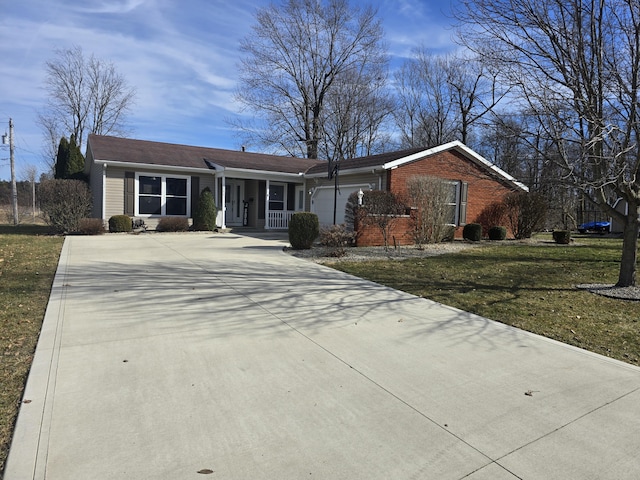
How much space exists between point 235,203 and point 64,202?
806 centimetres

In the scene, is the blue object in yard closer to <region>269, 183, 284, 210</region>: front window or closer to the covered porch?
the covered porch

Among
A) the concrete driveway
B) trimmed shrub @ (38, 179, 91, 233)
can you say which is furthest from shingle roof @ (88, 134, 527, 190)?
the concrete driveway

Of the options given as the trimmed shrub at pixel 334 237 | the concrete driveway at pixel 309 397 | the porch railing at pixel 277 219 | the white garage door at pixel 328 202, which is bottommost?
the concrete driveway at pixel 309 397

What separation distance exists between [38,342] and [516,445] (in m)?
4.30

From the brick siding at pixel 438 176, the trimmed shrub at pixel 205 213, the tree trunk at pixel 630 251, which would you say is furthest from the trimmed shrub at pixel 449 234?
the trimmed shrub at pixel 205 213

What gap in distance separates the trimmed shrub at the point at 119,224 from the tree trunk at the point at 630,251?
15.6 m

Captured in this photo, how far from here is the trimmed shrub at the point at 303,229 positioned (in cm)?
1157

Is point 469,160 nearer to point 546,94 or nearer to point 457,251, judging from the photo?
point 457,251

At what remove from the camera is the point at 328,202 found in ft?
57.7

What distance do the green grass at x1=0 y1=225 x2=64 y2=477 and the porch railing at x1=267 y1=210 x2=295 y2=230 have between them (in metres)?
10.2

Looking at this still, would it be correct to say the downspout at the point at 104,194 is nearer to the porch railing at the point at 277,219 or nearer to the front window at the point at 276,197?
the porch railing at the point at 277,219

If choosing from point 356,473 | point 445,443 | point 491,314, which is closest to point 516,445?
point 445,443

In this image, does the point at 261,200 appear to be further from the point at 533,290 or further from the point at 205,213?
the point at 533,290

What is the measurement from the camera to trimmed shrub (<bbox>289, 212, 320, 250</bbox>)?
11570 millimetres
